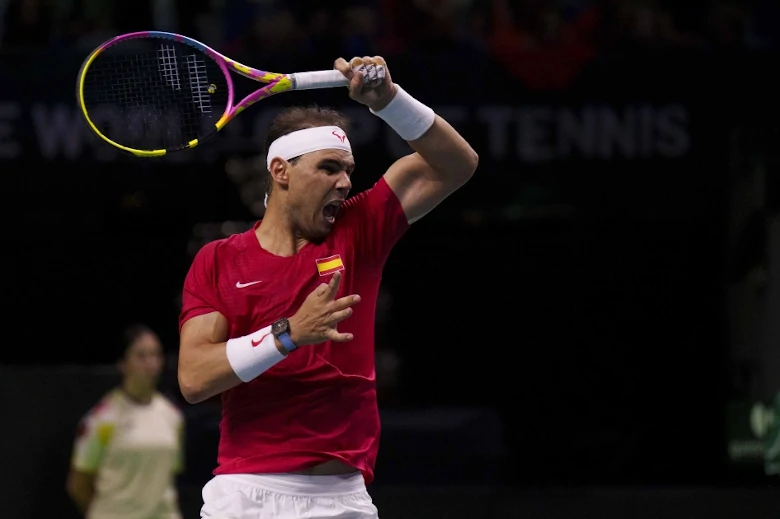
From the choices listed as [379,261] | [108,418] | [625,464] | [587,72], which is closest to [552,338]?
[625,464]

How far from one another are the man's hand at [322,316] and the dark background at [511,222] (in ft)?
15.7

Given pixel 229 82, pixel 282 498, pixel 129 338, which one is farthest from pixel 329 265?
pixel 129 338

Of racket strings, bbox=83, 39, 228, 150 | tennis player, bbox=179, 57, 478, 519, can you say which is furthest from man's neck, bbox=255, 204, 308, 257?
racket strings, bbox=83, 39, 228, 150

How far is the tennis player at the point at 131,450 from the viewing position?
773 centimetres

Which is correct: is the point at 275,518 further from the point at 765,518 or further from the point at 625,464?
the point at 625,464

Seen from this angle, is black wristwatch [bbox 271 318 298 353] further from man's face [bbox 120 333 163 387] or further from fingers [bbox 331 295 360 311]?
man's face [bbox 120 333 163 387]

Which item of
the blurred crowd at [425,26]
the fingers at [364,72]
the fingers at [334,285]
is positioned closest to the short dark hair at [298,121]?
the fingers at [364,72]

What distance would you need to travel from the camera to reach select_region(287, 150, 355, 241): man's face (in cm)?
448

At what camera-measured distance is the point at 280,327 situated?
4.16 m

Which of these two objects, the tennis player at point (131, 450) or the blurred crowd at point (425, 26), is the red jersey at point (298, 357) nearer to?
the tennis player at point (131, 450)

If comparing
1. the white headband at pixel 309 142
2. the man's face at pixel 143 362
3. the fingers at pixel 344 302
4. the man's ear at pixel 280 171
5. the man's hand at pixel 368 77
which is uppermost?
the man's hand at pixel 368 77

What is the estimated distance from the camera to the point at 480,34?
9711 millimetres

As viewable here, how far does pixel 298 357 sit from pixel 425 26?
567 centimetres

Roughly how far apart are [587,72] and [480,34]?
0.83 metres
